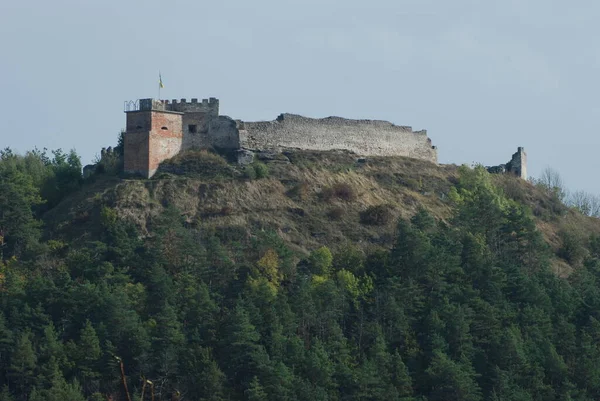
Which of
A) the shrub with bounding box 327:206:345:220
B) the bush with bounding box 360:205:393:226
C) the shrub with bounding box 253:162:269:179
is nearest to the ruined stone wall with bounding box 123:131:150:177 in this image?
the shrub with bounding box 253:162:269:179

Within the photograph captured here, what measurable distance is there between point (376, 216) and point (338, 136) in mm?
5718

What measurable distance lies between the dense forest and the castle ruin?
2.30 metres

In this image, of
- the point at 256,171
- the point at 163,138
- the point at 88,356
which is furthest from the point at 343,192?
the point at 88,356

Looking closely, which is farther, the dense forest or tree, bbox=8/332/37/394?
the dense forest

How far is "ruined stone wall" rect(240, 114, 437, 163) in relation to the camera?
5488 cm

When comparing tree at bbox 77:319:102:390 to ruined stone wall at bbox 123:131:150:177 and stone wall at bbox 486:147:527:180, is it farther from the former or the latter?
stone wall at bbox 486:147:527:180

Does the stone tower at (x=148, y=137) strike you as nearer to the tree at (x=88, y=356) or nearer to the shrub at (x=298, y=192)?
the shrub at (x=298, y=192)

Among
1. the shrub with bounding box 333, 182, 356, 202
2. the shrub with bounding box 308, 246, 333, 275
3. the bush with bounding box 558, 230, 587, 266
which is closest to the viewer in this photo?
the shrub with bounding box 308, 246, 333, 275

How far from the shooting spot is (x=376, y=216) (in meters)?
53.1

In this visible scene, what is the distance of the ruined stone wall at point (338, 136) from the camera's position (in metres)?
54.9

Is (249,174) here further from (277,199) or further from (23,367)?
(23,367)

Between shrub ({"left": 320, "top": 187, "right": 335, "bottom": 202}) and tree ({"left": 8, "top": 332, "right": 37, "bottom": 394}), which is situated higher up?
shrub ({"left": 320, "top": 187, "right": 335, "bottom": 202})

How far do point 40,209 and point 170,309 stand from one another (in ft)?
40.0

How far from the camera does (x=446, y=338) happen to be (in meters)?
45.6
